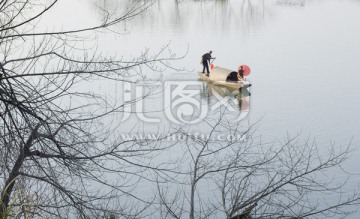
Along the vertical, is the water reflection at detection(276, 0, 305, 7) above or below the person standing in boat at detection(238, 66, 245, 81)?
above

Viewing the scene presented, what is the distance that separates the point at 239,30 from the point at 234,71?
10651 mm

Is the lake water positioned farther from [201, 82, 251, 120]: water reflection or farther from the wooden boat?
the wooden boat

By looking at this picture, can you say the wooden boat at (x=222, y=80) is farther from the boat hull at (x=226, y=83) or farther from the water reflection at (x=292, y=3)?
the water reflection at (x=292, y=3)

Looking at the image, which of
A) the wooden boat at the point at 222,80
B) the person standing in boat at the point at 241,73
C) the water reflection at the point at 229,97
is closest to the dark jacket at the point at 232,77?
the wooden boat at the point at 222,80

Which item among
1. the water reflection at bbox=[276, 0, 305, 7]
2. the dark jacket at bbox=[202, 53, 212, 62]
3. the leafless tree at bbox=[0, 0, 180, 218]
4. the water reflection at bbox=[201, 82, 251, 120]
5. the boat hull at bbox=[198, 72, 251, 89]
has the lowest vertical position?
the leafless tree at bbox=[0, 0, 180, 218]

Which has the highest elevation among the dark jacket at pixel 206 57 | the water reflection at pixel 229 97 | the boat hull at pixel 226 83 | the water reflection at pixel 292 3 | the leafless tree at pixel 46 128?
the water reflection at pixel 292 3

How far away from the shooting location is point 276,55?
23.9 meters

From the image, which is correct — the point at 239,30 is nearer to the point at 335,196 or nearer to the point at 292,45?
the point at 292,45

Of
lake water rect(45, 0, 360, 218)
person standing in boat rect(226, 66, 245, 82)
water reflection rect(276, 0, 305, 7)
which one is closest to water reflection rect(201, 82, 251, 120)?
lake water rect(45, 0, 360, 218)

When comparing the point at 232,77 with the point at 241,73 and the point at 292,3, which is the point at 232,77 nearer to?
the point at 241,73

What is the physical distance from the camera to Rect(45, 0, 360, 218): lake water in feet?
52.2

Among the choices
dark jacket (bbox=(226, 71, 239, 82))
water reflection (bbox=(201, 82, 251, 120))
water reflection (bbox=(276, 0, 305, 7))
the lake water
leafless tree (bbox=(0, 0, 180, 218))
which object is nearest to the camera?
leafless tree (bbox=(0, 0, 180, 218))

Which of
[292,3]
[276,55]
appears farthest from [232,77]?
[292,3]

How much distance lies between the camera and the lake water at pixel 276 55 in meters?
15.9
